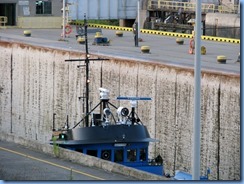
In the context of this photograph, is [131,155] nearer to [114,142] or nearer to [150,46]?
[114,142]

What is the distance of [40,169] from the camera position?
105 feet

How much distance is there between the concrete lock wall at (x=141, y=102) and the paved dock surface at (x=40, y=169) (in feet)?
22.7

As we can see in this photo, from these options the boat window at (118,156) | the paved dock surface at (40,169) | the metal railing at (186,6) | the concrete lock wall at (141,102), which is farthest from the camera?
the metal railing at (186,6)

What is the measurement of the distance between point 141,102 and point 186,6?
31532 mm

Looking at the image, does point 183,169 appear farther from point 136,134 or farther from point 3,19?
point 3,19

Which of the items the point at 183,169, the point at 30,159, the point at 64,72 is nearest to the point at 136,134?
the point at 30,159

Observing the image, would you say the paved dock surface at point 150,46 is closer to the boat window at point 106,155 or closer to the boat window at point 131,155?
the boat window at point 131,155

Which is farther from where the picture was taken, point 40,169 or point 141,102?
point 141,102

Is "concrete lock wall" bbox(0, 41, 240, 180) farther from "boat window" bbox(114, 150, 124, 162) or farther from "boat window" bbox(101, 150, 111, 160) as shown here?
"boat window" bbox(101, 150, 111, 160)

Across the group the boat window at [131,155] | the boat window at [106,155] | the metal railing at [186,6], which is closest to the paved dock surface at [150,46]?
the boat window at [131,155]

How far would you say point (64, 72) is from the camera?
165 feet

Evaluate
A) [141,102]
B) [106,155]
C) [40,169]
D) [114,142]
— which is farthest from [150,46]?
[40,169]

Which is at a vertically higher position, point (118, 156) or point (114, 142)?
point (114, 142)

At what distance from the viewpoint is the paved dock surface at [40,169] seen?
→ 30469mm
